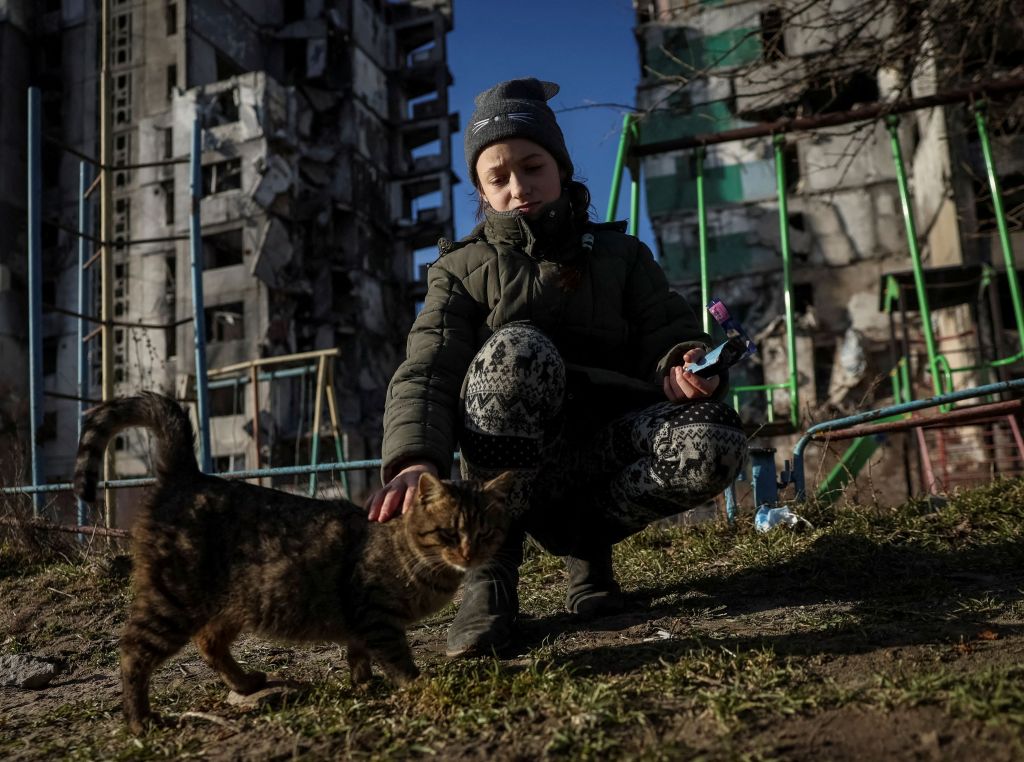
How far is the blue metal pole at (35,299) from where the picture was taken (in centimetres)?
→ 548

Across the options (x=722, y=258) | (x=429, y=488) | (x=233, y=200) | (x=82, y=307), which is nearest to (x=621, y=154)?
(x=429, y=488)

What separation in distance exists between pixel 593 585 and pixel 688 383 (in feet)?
2.83

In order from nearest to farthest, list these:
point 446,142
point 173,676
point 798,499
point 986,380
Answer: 1. point 173,676
2. point 798,499
3. point 986,380
4. point 446,142

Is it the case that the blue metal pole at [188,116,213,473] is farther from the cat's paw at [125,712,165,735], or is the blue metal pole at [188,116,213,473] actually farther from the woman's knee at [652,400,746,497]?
the woman's knee at [652,400,746,497]

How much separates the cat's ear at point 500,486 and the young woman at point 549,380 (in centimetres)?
13

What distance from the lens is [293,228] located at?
25.6m

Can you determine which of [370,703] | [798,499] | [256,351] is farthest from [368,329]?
[370,703]

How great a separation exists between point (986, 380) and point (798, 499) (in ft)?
41.8

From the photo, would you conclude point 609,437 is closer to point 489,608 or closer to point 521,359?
point 521,359

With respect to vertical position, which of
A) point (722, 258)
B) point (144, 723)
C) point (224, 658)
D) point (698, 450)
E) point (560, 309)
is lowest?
point (144, 723)

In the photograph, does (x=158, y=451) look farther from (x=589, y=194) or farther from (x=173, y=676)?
(x=589, y=194)

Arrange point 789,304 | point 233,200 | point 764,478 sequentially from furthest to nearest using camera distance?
point 233,200 → point 789,304 → point 764,478

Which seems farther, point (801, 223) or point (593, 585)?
point (801, 223)

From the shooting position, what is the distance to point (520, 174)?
286 centimetres
